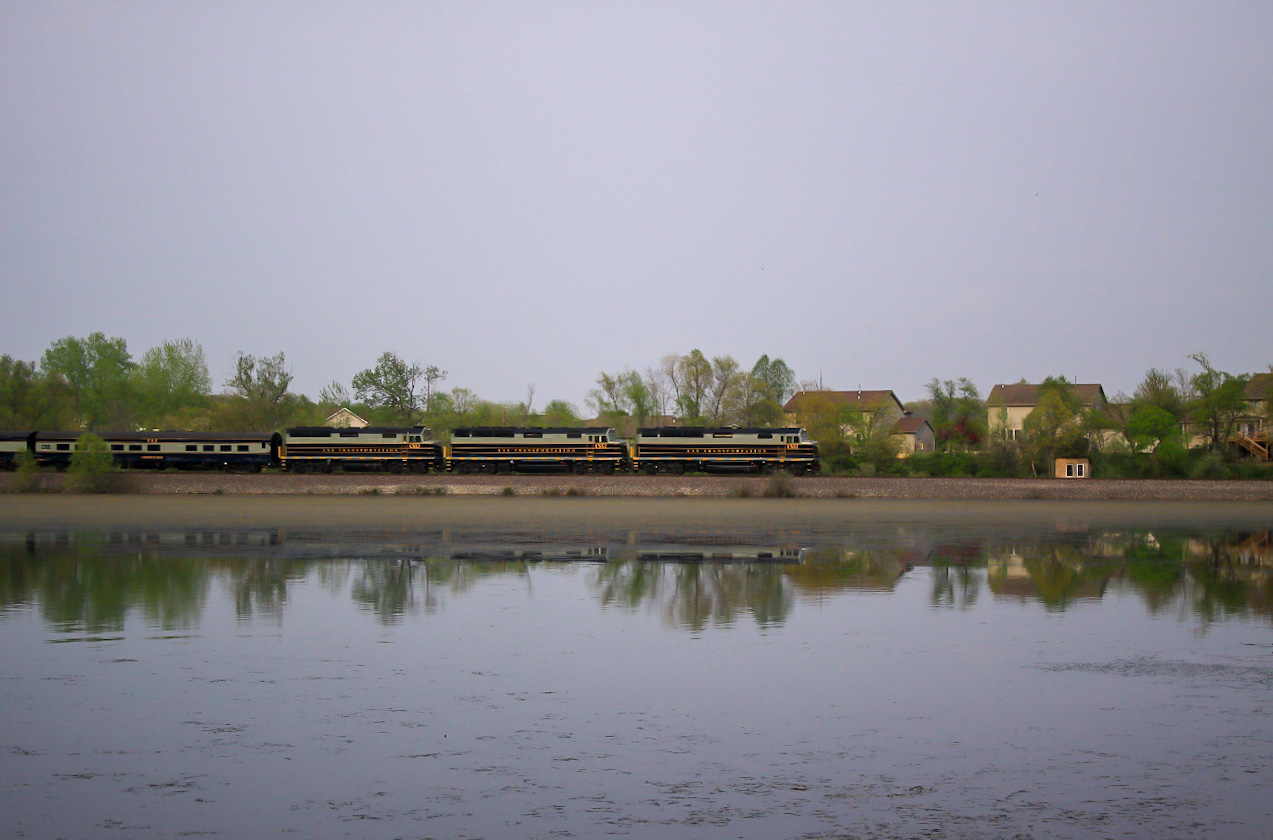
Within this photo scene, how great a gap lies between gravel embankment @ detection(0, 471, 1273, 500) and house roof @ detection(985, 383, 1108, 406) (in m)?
63.2

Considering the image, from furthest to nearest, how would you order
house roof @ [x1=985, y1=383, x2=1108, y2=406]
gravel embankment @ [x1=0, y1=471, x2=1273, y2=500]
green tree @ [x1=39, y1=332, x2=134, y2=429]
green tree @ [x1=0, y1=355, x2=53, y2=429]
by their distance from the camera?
1. house roof @ [x1=985, y1=383, x2=1108, y2=406]
2. green tree @ [x1=39, y1=332, x2=134, y2=429]
3. green tree @ [x1=0, y1=355, x2=53, y2=429]
4. gravel embankment @ [x1=0, y1=471, x2=1273, y2=500]

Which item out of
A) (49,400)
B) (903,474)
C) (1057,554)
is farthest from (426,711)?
(49,400)

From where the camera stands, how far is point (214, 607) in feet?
51.1

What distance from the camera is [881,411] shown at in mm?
87812

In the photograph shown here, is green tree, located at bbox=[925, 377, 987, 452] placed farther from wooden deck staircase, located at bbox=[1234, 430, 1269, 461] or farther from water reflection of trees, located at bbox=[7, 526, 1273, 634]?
water reflection of trees, located at bbox=[7, 526, 1273, 634]

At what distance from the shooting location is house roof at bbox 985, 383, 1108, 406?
112062 mm

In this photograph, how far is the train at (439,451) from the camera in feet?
183

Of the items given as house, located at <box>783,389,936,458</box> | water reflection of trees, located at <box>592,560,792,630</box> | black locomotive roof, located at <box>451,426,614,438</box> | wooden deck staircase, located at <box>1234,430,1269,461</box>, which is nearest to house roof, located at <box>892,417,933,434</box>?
house, located at <box>783,389,936,458</box>

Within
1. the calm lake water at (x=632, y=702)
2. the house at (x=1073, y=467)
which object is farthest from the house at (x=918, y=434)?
the calm lake water at (x=632, y=702)

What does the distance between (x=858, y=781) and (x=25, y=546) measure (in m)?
22.5

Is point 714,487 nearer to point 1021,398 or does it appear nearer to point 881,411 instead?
point 881,411

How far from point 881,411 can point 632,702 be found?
3163 inches

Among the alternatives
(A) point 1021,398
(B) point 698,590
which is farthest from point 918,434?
(B) point 698,590

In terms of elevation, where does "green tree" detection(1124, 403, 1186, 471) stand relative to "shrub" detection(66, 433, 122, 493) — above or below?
above
